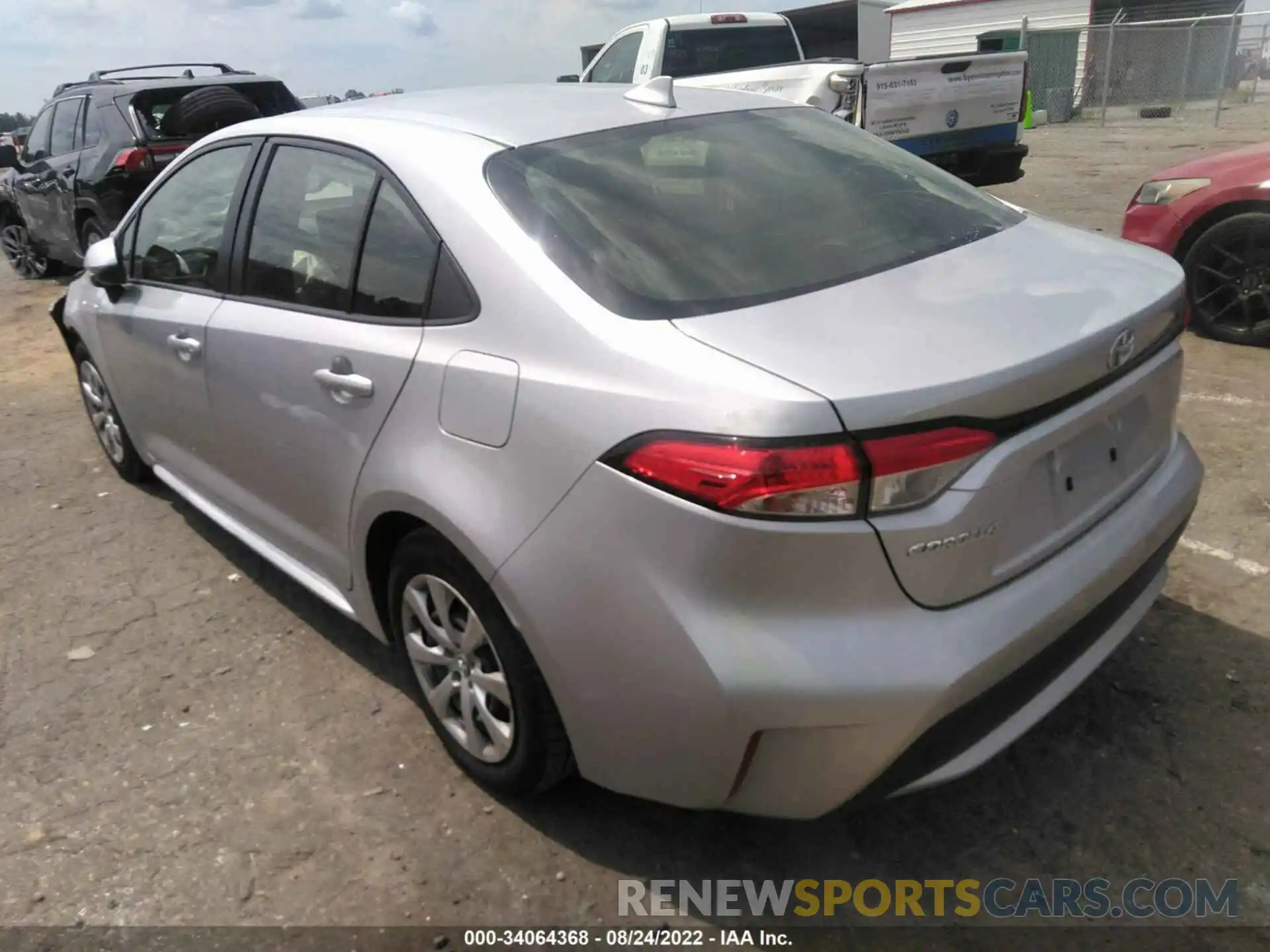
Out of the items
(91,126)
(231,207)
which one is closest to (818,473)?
(231,207)

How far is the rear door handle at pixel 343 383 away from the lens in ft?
8.56

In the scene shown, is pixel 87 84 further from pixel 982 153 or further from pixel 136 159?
pixel 982 153

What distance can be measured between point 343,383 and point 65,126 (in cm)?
883

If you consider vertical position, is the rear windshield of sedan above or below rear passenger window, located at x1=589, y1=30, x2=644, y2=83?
above

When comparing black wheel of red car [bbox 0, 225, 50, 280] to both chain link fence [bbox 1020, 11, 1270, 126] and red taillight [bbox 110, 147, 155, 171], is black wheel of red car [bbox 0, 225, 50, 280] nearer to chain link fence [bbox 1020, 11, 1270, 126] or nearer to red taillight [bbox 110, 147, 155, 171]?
red taillight [bbox 110, 147, 155, 171]

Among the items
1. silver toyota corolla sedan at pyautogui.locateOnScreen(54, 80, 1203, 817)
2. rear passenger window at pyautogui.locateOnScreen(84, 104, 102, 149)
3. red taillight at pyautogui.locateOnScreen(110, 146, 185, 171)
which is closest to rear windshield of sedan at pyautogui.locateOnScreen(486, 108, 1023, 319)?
silver toyota corolla sedan at pyautogui.locateOnScreen(54, 80, 1203, 817)

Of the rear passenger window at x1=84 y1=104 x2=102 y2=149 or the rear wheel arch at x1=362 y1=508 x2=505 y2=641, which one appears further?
the rear passenger window at x1=84 y1=104 x2=102 y2=149

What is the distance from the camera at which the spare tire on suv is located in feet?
28.5

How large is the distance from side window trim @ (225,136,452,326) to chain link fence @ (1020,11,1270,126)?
751 inches

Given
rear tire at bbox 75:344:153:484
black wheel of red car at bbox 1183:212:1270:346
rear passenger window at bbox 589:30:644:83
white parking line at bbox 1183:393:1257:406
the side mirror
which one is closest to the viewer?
the side mirror

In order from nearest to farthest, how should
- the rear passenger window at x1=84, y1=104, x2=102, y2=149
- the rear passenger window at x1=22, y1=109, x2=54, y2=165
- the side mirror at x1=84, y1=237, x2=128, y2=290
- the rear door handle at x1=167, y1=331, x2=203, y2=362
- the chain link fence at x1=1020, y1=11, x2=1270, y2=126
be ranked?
the rear door handle at x1=167, y1=331, x2=203, y2=362, the side mirror at x1=84, y1=237, x2=128, y2=290, the rear passenger window at x1=84, y1=104, x2=102, y2=149, the rear passenger window at x1=22, y1=109, x2=54, y2=165, the chain link fence at x1=1020, y1=11, x2=1270, y2=126

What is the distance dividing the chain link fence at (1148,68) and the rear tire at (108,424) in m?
18.6

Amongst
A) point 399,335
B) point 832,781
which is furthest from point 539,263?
point 832,781

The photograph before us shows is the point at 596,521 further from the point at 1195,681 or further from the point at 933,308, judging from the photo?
the point at 1195,681
